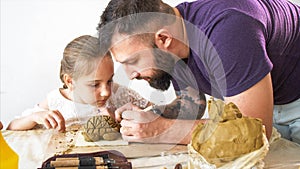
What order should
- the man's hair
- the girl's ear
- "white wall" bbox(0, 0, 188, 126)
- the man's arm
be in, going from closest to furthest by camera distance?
the man's hair < the man's arm < the girl's ear < "white wall" bbox(0, 0, 188, 126)

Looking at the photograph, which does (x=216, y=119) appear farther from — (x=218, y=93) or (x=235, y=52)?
(x=218, y=93)

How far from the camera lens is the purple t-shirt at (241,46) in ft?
2.88

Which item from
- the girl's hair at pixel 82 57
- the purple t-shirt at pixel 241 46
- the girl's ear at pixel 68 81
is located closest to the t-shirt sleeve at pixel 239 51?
the purple t-shirt at pixel 241 46

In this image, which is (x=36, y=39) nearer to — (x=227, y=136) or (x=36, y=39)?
(x=36, y=39)

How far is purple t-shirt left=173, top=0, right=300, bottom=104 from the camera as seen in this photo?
878 millimetres

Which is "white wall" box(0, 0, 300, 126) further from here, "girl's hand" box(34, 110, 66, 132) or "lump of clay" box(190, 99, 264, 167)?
"lump of clay" box(190, 99, 264, 167)

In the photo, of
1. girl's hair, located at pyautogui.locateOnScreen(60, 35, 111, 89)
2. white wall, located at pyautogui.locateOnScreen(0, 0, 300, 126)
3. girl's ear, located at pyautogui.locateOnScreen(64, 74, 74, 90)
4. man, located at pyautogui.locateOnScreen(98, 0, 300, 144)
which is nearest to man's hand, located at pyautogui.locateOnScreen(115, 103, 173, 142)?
man, located at pyautogui.locateOnScreen(98, 0, 300, 144)

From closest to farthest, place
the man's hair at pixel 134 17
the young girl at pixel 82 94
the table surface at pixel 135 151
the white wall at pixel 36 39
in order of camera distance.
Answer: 1. the table surface at pixel 135 151
2. the man's hair at pixel 134 17
3. the young girl at pixel 82 94
4. the white wall at pixel 36 39

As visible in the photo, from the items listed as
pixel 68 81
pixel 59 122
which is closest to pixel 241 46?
pixel 59 122

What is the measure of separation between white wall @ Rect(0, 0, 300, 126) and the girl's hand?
0.65 m

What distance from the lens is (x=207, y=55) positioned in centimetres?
98

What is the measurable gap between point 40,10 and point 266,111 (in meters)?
1.26

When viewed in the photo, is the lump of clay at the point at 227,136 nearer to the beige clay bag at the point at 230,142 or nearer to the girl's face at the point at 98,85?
the beige clay bag at the point at 230,142

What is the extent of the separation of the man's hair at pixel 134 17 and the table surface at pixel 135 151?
271mm
